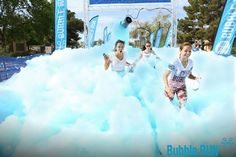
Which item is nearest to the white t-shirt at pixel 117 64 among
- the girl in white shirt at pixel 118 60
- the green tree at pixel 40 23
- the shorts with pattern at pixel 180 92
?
the girl in white shirt at pixel 118 60

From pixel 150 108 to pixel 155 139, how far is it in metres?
0.32

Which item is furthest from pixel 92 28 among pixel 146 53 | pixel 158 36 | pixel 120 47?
pixel 158 36

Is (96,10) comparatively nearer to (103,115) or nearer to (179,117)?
(103,115)

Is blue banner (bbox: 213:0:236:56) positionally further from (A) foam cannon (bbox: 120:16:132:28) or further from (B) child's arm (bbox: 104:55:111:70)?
(B) child's arm (bbox: 104:55:111:70)

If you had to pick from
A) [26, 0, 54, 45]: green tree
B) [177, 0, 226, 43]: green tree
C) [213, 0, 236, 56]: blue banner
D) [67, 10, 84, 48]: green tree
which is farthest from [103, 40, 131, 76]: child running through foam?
[177, 0, 226, 43]: green tree

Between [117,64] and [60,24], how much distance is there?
1.11 meters

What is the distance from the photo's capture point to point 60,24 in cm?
512

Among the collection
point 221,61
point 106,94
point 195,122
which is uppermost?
point 221,61

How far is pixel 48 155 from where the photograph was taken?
4.40 meters

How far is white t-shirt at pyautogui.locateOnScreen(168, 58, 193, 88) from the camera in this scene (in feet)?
14.4

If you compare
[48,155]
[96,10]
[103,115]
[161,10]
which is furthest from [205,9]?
[48,155]

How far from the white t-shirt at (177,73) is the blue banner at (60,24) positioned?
4.42 ft

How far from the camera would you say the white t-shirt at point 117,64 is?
14.4ft

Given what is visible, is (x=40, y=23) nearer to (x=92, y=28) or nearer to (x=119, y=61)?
(x=92, y=28)
